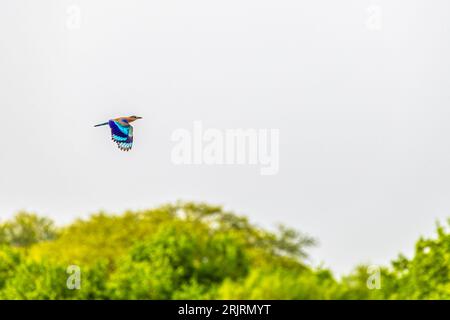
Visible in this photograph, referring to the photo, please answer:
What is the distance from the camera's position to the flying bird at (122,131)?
8781 millimetres

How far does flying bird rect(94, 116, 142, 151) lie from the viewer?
346 inches

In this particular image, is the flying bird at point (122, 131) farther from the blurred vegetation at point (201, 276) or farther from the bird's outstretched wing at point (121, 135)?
the blurred vegetation at point (201, 276)

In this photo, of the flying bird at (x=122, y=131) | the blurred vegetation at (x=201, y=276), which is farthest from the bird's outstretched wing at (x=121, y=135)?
the blurred vegetation at (x=201, y=276)

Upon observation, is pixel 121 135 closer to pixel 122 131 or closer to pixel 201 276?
pixel 122 131

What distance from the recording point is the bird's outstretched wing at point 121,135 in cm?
877

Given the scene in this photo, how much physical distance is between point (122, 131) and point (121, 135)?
55mm

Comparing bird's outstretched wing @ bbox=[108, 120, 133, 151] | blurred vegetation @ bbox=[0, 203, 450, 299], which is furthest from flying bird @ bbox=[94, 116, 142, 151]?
blurred vegetation @ bbox=[0, 203, 450, 299]

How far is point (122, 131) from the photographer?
8930 millimetres

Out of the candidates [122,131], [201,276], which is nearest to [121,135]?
[122,131]

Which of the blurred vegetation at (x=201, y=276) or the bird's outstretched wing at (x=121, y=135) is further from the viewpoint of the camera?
the blurred vegetation at (x=201, y=276)

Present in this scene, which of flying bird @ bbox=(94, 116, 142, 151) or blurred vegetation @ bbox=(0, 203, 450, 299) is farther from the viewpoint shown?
blurred vegetation @ bbox=(0, 203, 450, 299)

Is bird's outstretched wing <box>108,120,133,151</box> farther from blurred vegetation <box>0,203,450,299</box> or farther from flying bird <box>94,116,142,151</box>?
blurred vegetation <box>0,203,450,299</box>

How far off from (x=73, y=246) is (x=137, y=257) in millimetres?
17171
